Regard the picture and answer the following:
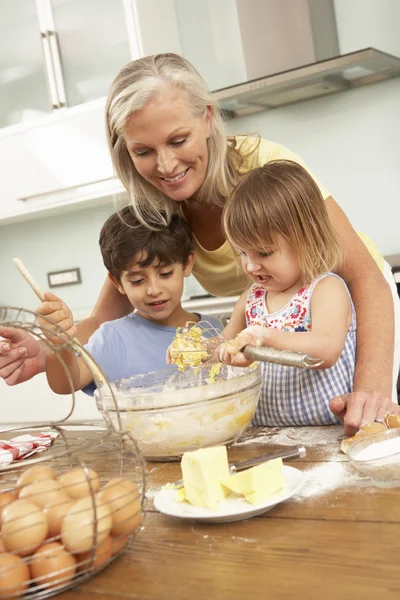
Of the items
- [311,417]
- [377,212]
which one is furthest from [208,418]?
[377,212]

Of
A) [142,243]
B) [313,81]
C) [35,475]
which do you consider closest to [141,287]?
[142,243]

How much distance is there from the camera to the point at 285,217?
132 centimetres

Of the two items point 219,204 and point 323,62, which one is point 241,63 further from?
point 219,204

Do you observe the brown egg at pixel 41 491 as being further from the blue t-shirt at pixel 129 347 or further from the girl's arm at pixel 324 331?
the blue t-shirt at pixel 129 347

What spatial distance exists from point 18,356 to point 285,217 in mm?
623

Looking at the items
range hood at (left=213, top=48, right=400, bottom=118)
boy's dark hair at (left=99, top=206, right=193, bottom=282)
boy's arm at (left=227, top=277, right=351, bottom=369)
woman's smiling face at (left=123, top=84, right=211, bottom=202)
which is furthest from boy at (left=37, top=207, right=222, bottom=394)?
range hood at (left=213, top=48, right=400, bottom=118)

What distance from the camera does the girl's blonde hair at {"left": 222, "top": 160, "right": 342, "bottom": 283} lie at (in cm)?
132

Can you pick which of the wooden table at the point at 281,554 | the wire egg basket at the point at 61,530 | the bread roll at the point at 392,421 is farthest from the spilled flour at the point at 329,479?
the wire egg basket at the point at 61,530

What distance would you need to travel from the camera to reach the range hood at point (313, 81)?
2.50 metres

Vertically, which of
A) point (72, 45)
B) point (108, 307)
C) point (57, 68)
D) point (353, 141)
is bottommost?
point (108, 307)

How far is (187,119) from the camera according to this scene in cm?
155

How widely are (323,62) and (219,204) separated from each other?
113 centimetres

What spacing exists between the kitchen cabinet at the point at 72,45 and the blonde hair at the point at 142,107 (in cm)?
143

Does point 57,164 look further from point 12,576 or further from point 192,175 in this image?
point 12,576
